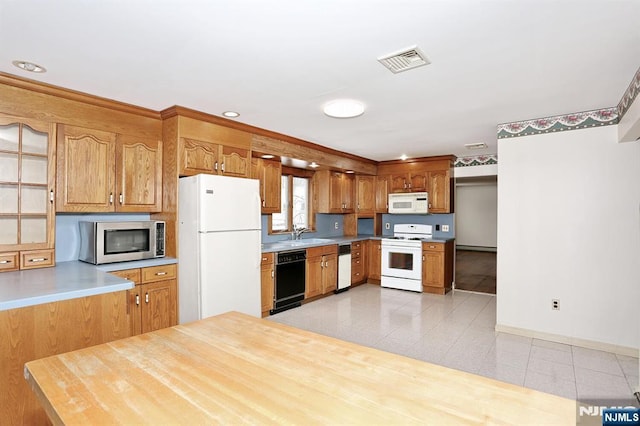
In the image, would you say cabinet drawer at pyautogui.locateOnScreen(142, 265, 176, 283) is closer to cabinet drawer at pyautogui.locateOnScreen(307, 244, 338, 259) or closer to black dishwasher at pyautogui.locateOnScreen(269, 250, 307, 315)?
black dishwasher at pyautogui.locateOnScreen(269, 250, 307, 315)

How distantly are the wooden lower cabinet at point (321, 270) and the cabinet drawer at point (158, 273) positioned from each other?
2.02 metres

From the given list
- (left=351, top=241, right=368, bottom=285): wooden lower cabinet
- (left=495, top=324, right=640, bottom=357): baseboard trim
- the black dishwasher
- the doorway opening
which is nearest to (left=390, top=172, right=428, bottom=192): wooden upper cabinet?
(left=351, top=241, right=368, bottom=285): wooden lower cabinet

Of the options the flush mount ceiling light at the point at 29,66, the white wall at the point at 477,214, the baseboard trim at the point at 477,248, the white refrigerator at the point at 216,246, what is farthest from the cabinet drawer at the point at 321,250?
the baseboard trim at the point at 477,248

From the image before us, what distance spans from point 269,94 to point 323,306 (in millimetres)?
3051

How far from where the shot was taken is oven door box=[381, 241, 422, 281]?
5.65 meters

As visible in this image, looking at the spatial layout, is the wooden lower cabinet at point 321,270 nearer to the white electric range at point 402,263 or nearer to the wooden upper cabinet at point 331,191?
the wooden upper cabinet at point 331,191

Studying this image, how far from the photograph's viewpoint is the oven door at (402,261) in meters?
5.65

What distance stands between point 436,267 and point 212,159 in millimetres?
3909

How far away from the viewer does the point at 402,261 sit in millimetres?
5812

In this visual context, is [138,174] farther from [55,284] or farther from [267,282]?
[267,282]

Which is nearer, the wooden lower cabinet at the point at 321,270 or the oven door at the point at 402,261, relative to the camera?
the wooden lower cabinet at the point at 321,270

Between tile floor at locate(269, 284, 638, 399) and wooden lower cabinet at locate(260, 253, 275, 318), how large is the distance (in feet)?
0.62

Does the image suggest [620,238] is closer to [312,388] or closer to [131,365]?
[312,388]

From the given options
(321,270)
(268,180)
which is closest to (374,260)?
(321,270)
